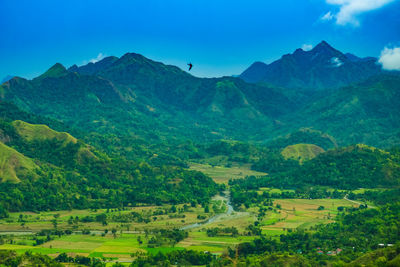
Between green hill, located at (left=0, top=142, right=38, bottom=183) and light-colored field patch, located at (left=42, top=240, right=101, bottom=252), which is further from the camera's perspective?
green hill, located at (left=0, top=142, right=38, bottom=183)

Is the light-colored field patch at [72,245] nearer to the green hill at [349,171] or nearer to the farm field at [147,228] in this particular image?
the farm field at [147,228]

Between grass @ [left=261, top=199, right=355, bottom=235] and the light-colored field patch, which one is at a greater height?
grass @ [left=261, top=199, right=355, bottom=235]

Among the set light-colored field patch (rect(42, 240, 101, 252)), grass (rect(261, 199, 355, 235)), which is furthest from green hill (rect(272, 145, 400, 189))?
light-colored field patch (rect(42, 240, 101, 252))

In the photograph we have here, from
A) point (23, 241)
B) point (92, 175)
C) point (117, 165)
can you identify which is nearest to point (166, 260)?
point (23, 241)

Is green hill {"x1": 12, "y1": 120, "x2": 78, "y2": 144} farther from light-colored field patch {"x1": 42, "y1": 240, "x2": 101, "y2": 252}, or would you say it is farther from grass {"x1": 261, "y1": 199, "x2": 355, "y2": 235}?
grass {"x1": 261, "y1": 199, "x2": 355, "y2": 235}

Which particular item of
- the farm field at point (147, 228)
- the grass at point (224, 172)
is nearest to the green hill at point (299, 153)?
the grass at point (224, 172)

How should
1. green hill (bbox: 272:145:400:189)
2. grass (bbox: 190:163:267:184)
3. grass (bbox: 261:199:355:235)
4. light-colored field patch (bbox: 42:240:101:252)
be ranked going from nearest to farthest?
light-colored field patch (bbox: 42:240:101:252)
grass (bbox: 261:199:355:235)
green hill (bbox: 272:145:400:189)
grass (bbox: 190:163:267:184)

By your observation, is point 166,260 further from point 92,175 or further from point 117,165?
point 117,165

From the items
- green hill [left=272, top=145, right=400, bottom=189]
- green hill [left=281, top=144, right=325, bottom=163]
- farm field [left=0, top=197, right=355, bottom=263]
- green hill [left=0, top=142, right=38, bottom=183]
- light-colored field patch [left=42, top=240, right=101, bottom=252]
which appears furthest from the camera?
green hill [left=281, top=144, right=325, bottom=163]
